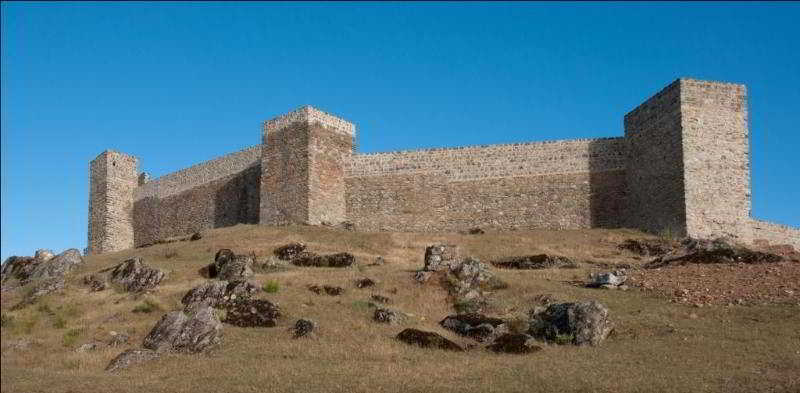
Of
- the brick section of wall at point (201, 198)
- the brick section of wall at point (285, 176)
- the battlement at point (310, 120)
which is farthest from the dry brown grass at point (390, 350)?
the brick section of wall at point (201, 198)

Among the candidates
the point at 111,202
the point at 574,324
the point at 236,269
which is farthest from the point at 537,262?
the point at 111,202

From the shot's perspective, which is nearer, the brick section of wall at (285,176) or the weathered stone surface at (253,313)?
the weathered stone surface at (253,313)

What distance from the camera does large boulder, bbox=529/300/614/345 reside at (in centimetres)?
1794

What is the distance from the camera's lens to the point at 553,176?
3716 centimetres

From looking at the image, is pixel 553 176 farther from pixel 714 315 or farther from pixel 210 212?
pixel 210 212

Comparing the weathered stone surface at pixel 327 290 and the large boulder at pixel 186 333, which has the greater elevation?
the weathered stone surface at pixel 327 290

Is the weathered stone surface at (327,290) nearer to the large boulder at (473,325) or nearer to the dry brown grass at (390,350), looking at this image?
the dry brown grass at (390,350)

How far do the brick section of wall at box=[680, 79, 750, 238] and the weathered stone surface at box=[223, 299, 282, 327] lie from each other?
18.5 metres

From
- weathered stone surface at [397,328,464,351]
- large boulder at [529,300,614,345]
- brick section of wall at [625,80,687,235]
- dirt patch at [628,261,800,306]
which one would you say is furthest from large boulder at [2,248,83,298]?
brick section of wall at [625,80,687,235]

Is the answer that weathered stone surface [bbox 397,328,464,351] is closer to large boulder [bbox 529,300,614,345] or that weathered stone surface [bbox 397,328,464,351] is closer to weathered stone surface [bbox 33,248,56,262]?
large boulder [bbox 529,300,614,345]

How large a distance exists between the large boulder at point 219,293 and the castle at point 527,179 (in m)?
14.8

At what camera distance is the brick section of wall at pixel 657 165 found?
105ft

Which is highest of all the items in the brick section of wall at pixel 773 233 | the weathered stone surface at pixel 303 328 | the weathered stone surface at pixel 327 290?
the brick section of wall at pixel 773 233

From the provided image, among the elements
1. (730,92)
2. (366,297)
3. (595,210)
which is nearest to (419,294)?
(366,297)
